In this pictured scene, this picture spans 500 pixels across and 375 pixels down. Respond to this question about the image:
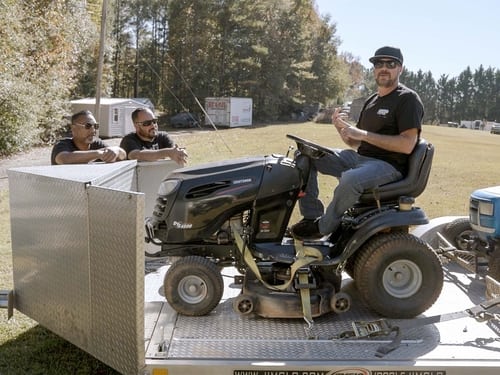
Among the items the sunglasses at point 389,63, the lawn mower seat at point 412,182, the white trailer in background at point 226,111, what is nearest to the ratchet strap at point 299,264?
the lawn mower seat at point 412,182

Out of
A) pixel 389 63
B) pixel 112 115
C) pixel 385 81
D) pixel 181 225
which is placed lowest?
pixel 181 225

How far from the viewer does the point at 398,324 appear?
3387mm

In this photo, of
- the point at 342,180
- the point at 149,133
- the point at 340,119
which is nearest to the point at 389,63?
the point at 340,119

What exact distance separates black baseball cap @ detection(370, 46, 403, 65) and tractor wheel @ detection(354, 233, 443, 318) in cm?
116

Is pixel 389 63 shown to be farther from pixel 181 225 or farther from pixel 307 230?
pixel 181 225

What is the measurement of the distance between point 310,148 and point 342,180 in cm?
32

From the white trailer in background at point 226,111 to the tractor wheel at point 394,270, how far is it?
38950mm

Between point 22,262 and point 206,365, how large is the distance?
1.60 m

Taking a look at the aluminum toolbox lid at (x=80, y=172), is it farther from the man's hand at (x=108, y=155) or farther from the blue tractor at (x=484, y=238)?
the blue tractor at (x=484, y=238)

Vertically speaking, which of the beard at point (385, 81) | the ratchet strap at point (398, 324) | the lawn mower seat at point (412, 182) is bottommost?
the ratchet strap at point (398, 324)

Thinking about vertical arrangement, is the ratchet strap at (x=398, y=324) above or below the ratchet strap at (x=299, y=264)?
below

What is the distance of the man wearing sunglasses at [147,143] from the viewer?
5.02 metres

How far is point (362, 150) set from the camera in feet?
12.8

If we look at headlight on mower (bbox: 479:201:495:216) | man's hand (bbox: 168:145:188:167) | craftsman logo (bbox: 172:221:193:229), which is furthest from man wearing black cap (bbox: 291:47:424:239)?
man's hand (bbox: 168:145:188:167)
